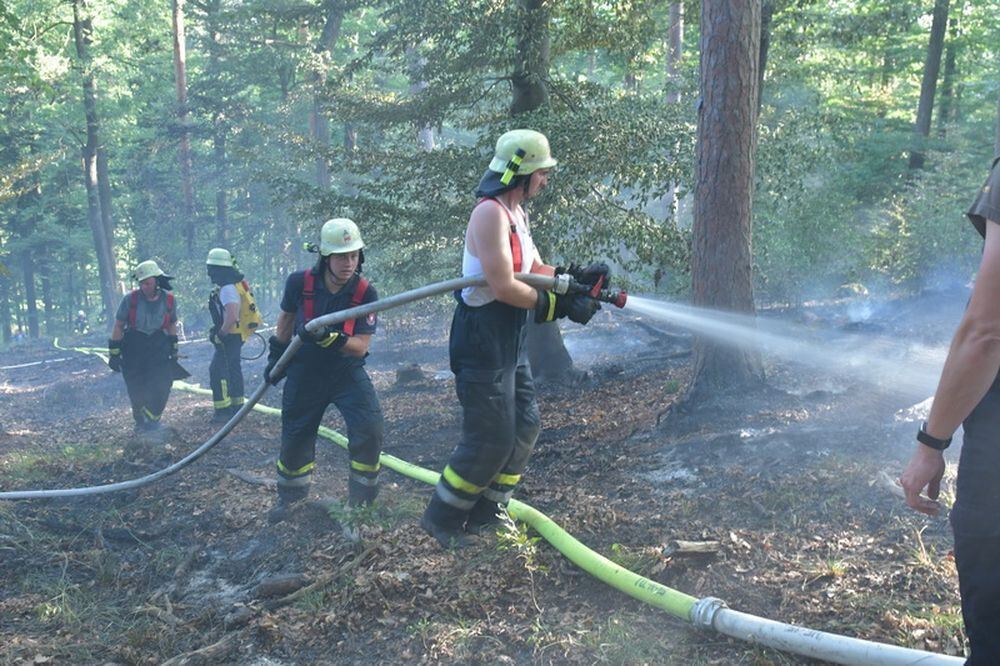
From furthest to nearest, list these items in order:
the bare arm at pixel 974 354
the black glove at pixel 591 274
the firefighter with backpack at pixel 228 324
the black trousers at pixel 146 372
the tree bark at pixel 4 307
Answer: the tree bark at pixel 4 307 < the firefighter with backpack at pixel 228 324 < the black trousers at pixel 146 372 < the black glove at pixel 591 274 < the bare arm at pixel 974 354

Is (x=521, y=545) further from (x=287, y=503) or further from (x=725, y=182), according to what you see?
(x=725, y=182)

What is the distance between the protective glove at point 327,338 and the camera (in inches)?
216

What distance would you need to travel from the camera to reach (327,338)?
5664mm

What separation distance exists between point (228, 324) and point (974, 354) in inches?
355

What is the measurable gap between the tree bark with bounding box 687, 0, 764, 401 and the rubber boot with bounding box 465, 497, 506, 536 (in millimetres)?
3348

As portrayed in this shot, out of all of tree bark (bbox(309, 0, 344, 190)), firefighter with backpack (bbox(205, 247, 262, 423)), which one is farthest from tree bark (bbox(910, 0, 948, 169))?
firefighter with backpack (bbox(205, 247, 262, 423))

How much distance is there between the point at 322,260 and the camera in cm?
602

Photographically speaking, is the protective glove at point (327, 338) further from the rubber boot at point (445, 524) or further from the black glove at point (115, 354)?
the black glove at point (115, 354)

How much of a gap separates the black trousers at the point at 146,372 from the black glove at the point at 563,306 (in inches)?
266

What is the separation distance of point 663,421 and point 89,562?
4.76 metres

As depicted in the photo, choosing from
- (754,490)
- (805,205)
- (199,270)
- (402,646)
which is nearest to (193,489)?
(402,646)

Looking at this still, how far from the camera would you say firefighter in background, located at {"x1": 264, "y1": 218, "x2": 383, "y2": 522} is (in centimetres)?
596

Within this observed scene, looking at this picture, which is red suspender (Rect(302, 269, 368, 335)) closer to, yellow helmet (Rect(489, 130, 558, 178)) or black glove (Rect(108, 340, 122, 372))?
yellow helmet (Rect(489, 130, 558, 178))

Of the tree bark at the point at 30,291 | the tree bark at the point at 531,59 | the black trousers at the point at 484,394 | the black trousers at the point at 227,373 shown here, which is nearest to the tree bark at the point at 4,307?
the tree bark at the point at 30,291
